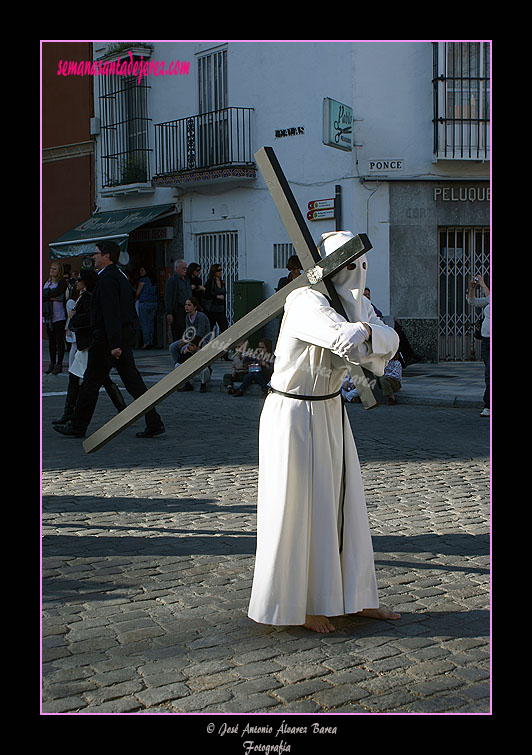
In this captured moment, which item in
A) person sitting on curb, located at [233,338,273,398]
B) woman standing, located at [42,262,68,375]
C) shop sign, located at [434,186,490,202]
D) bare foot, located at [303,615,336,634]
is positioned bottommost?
bare foot, located at [303,615,336,634]

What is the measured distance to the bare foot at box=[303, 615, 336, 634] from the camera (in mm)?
4215

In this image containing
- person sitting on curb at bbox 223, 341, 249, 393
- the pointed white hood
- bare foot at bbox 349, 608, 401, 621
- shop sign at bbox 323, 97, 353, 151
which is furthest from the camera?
shop sign at bbox 323, 97, 353, 151

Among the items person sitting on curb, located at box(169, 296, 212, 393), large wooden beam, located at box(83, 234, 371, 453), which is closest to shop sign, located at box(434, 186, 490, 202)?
person sitting on curb, located at box(169, 296, 212, 393)

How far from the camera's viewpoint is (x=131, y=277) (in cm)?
2317

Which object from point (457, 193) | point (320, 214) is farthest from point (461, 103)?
point (320, 214)

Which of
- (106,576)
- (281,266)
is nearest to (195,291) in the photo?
(281,266)

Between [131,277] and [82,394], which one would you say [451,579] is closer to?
[82,394]

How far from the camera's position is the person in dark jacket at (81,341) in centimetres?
1008

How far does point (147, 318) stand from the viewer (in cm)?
2264

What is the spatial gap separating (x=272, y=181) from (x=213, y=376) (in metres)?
12.4

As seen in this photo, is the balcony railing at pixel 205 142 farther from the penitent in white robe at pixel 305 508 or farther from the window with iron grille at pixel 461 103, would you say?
the penitent in white robe at pixel 305 508

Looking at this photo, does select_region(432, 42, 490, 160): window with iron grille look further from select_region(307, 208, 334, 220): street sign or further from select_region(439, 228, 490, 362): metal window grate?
select_region(307, 208, 334, 220): street sign

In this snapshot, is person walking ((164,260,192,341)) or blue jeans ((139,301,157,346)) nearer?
person walking ((164,260,192,341))

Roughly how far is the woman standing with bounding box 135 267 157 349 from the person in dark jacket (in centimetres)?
1185
